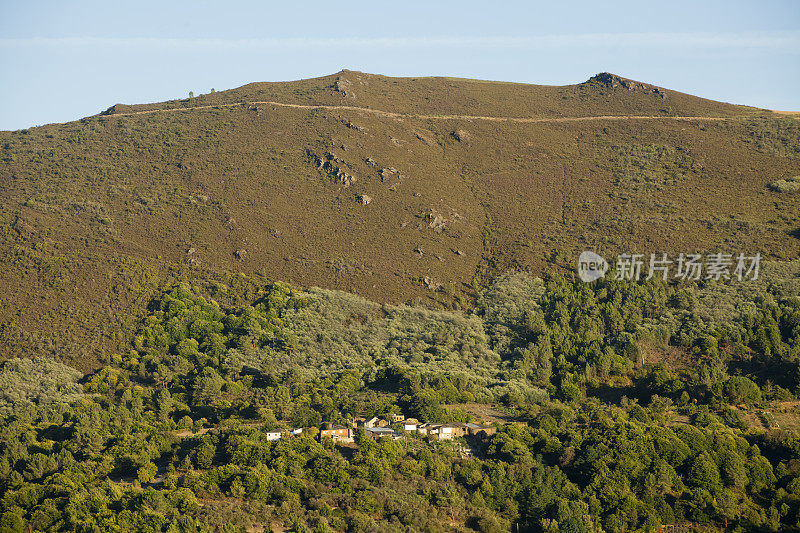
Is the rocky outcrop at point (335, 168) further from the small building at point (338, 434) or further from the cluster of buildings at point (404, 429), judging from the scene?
the small building at point (338, 434)

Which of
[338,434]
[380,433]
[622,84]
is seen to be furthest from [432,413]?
[622,84]

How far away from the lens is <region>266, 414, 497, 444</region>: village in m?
64.1

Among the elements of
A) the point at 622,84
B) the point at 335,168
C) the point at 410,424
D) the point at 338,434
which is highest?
the point at 622,84

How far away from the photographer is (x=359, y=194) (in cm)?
11450

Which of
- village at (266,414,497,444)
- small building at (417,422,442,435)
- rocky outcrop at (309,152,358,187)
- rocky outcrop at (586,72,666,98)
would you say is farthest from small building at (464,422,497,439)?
rocky outcrop at (586,72,666,98)

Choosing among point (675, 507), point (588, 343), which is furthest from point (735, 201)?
point (675, 507)

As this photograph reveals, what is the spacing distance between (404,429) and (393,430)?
1019mm

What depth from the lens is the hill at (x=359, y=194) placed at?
3775 inches

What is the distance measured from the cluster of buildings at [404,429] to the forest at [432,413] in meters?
1.04

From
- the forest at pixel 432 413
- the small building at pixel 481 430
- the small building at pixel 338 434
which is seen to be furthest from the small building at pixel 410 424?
the small building at pixel 338 434

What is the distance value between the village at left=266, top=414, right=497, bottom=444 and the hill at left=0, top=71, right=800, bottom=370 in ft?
95.1

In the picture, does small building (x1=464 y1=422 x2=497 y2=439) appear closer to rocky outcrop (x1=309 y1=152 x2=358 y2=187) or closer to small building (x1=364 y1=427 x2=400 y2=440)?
small building (x1=364 y1=427 x2=400 y2=440)

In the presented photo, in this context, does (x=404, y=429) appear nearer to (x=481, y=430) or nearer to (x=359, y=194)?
(x=481, y=430)

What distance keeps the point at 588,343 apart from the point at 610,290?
A: 10.9m
